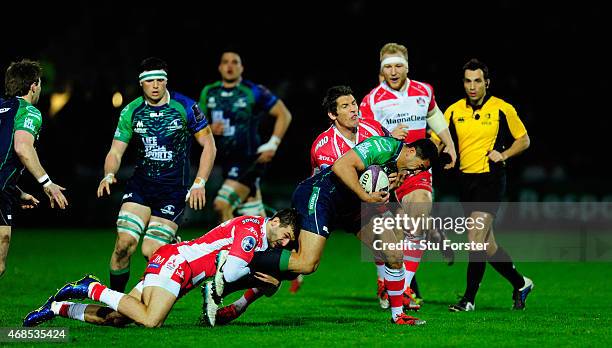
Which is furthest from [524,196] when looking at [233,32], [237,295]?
[237,295]

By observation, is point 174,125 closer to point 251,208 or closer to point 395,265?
point 395,265

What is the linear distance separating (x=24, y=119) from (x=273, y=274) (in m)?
2.68

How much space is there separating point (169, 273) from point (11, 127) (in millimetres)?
2065

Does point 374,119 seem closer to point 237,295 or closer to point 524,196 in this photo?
point 237,295

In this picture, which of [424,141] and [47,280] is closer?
[424,141]

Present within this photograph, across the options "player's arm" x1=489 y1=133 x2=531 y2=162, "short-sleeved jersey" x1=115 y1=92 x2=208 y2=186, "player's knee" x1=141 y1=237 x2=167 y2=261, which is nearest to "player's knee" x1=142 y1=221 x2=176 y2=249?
"player's knee" x1=141 y1=237 x2=167 y2=261

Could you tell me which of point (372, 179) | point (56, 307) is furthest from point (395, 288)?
point (56, 307)

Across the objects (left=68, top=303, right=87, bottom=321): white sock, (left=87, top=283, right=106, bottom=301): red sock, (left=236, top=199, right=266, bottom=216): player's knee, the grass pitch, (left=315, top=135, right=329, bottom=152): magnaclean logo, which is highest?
(left=315, top=135, right=329, bottom=152): magnaclean logo

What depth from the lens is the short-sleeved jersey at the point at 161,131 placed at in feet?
34.8

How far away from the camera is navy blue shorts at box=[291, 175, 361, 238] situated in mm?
9344

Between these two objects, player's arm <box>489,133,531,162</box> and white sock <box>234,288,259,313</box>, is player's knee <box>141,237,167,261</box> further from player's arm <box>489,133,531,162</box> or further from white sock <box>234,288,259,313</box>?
player's arm <box>489,133,531,162</box>

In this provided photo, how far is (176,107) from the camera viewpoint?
10664mm

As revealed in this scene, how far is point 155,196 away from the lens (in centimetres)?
1066

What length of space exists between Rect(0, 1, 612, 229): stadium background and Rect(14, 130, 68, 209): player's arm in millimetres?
15105
